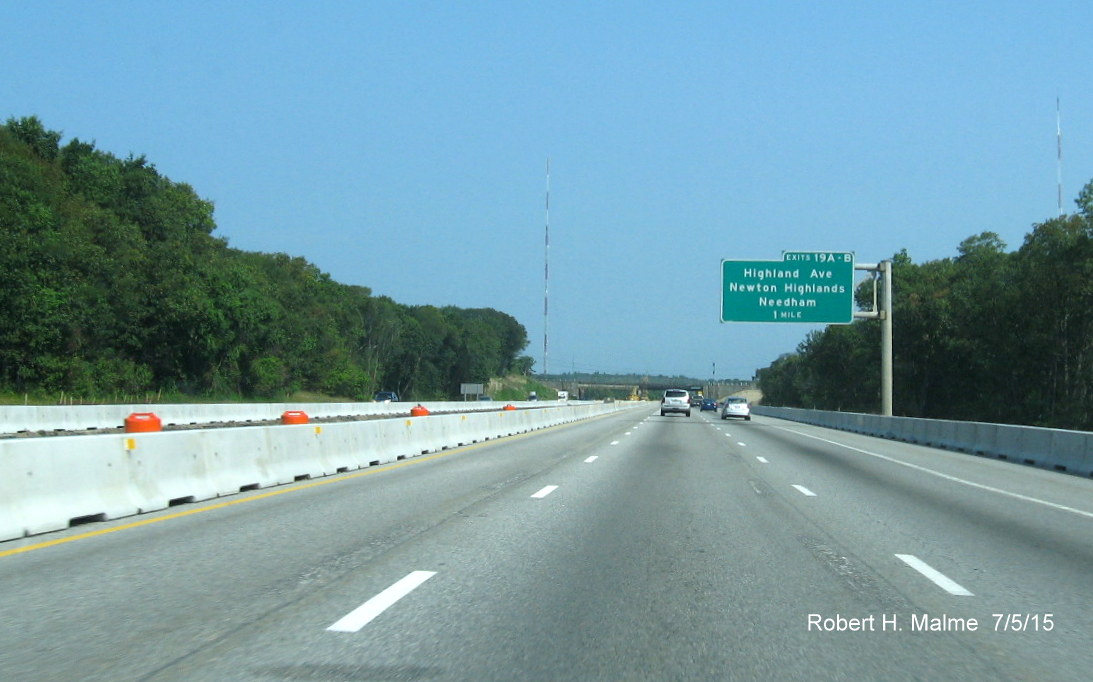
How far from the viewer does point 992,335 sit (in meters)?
78.1

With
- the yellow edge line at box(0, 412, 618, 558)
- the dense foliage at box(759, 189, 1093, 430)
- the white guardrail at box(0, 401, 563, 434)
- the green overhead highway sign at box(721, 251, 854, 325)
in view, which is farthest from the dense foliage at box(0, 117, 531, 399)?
the dense foliage at box(759, 189, 1093, 430)

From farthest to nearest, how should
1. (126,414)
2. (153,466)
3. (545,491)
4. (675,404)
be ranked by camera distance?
1. (675,404)
2. (126,414)
3. (545,491)
4. (153,466)

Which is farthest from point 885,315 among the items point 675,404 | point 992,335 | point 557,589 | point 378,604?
point 378,604

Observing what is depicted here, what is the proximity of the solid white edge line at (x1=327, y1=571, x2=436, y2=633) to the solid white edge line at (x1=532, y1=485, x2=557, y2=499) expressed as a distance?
6.58 meters

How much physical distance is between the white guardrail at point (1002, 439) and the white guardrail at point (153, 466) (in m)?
15.1

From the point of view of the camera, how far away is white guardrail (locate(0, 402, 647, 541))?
11141 millimetres

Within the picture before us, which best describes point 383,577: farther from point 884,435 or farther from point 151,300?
point 151,300

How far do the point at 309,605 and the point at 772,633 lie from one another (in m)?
3.25

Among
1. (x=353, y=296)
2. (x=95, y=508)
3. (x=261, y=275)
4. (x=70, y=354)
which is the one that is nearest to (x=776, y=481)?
(x=95, y=508)

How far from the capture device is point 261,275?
93.8 meters

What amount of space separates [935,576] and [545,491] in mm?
8031

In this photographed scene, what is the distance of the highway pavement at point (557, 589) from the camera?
631cm

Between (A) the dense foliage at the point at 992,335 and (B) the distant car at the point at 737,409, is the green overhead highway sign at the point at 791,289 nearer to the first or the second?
(B) the distant car at the point at 737,409

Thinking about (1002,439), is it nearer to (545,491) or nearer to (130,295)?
(545,491)
